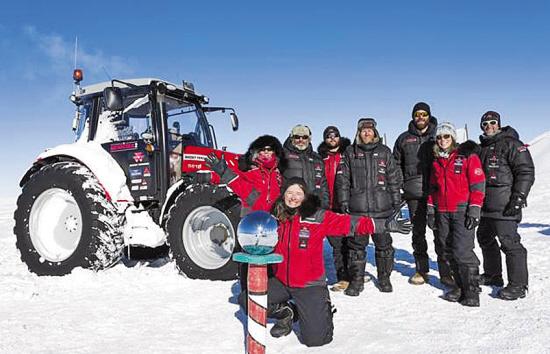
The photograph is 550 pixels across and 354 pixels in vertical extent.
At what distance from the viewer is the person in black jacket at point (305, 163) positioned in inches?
179

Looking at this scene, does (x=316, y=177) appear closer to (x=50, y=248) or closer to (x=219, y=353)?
(x=219, y=353)

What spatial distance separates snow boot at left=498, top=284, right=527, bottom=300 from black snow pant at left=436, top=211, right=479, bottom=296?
32cm

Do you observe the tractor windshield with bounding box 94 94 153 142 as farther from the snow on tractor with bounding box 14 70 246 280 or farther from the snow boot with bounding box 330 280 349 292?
the snow boot with bounding box 330 280 349 292

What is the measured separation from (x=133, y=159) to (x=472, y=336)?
4.15 m

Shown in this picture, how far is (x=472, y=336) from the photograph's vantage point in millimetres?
3146

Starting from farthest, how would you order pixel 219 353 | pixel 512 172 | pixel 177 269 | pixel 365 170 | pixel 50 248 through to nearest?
pixel 50 248 → pixel 177 269 → pixel 365 170 → pixel 512 172 → pixel 219 353

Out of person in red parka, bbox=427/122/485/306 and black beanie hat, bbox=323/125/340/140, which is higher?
black beanie hat, bbox=323/125/340/140

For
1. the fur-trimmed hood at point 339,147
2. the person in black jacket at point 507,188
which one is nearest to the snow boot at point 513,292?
the person in black jacket at point 507,188

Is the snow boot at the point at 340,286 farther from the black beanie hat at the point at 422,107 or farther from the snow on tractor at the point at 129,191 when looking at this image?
the black beanie hat at the point at 422,107

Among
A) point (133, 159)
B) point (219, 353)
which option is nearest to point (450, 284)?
point (219, 353)

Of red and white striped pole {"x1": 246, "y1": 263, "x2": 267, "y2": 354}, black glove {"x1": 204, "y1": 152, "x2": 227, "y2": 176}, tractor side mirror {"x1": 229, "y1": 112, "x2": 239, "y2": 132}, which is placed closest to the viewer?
red and white striped pole {"x1": 246, "y1": 263, "x2": 267, "y2": 354}

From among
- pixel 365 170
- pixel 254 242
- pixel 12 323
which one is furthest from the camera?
pixel 365 170

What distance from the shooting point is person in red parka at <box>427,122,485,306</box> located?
3.91 meters

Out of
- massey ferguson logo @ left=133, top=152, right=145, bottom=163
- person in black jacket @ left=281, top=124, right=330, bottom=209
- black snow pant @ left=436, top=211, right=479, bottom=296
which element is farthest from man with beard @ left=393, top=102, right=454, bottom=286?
massey ferguson logo @ left=133, top=152, right=145, bottom=163
